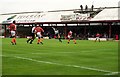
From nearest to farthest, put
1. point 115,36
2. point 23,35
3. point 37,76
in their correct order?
point 37,76 < point 115,36 < point 23,35

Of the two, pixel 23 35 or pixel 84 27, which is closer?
pixel 84 27

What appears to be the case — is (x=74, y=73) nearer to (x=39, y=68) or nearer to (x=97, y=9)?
(x=39, y=68)

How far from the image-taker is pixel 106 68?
1125cm

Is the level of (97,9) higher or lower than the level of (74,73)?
higher

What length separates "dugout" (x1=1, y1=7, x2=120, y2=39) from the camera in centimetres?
5341

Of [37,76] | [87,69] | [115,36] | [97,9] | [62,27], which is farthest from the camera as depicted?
[62,27]

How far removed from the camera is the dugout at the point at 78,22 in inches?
2103

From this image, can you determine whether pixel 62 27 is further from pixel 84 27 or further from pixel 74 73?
pixel 74 73

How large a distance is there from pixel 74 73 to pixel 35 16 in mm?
56446

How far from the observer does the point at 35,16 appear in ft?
217

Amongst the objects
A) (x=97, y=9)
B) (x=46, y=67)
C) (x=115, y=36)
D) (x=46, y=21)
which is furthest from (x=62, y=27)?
(x=46, y=67)

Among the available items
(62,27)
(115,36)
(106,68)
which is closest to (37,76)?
(106,68)

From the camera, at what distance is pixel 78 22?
55.6m

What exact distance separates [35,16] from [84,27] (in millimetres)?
12304
